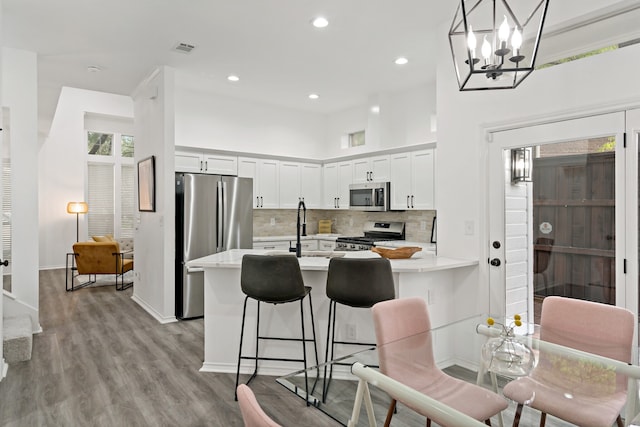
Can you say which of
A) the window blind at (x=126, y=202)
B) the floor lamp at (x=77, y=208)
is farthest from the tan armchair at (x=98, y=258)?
the window blind at (x=126, y=202)

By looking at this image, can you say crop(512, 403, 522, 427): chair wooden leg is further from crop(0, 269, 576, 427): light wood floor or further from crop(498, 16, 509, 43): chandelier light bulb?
crop(498, 16, 509, 43): chandelier light bulb

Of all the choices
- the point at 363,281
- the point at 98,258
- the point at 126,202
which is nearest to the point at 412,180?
the point at 363,281

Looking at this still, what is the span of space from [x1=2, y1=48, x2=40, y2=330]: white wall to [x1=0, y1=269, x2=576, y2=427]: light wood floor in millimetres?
659

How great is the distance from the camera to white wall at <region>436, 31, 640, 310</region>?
97.5 inches

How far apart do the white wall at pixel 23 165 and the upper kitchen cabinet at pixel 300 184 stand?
3.39 m

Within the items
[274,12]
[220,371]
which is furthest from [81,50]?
[220,371]

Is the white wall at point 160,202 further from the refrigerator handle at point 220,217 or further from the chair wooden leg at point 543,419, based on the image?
the chair wooden leg at point 543,419

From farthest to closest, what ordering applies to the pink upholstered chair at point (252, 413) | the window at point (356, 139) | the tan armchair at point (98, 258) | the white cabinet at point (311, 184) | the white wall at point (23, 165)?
the white cabinet at point (311, 184) < the window at point (356, 139) < the tan armchair at point (98, 258) < the white wall at point (23, 165) < the pink upholstered chair at point (252, 413)

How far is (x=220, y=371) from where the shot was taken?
3.26 m

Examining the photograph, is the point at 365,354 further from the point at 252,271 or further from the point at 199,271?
the point at 199,271

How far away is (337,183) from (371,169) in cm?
85

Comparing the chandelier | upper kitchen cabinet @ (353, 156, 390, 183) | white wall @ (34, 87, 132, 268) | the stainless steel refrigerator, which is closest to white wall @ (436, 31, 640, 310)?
the chandelier

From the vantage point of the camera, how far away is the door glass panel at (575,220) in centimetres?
256

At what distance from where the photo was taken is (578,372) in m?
1.73
